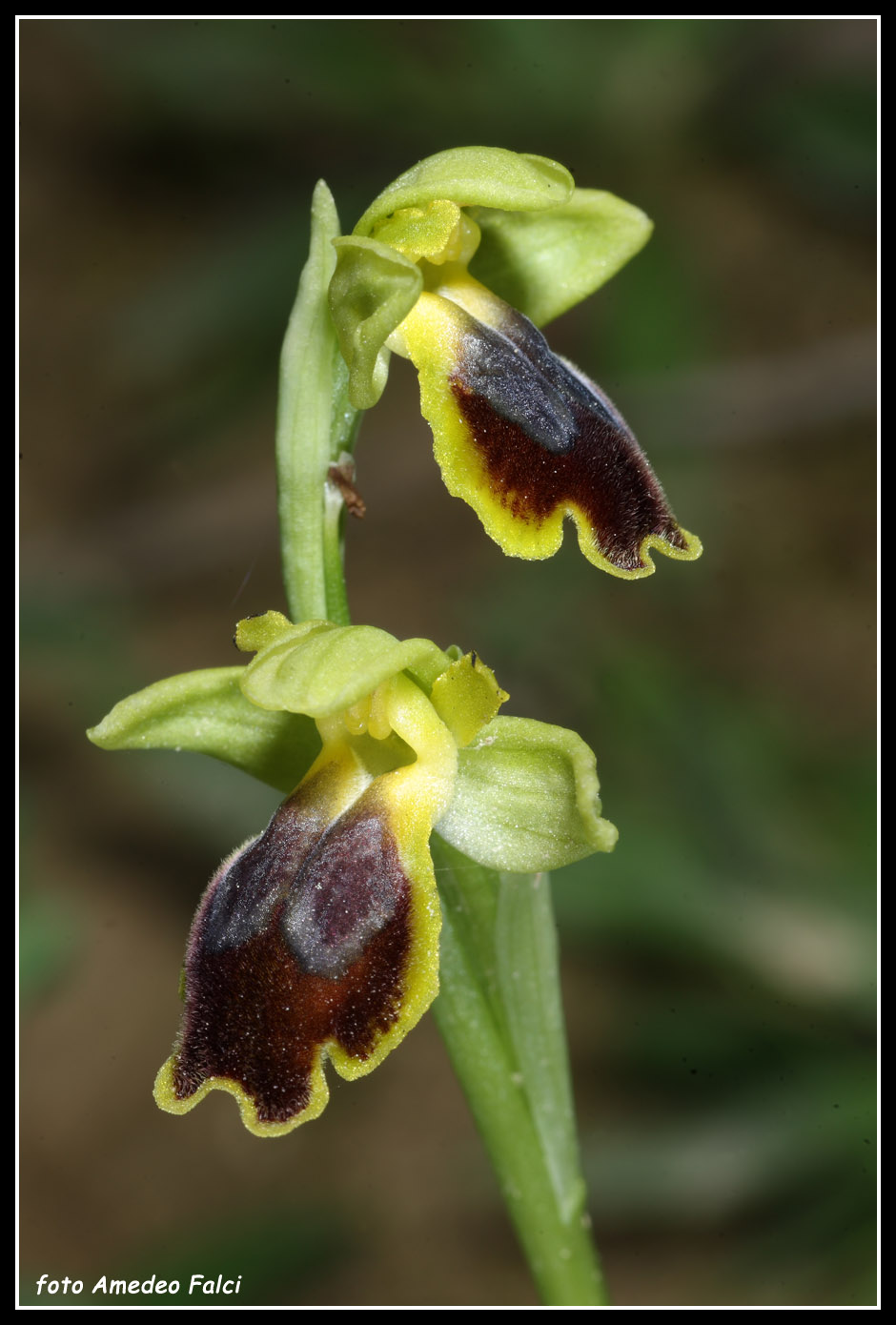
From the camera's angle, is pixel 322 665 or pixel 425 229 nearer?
pixel 322 665

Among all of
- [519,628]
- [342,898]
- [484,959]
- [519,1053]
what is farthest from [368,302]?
[519,628]

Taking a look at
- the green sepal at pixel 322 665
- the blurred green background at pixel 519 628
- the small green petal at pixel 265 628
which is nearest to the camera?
the green sepal at pixel 322 665

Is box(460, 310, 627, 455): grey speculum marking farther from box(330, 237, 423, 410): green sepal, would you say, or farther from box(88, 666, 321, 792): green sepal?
box(88, 666, 321, 792): green sepal

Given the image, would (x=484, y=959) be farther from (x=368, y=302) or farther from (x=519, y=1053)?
(x=368, y=302)

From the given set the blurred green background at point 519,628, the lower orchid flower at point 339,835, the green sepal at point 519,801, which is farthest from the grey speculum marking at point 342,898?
A: the blurred green background at point 519,628

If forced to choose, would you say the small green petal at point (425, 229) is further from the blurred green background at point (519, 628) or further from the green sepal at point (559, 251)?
the blurred green background at point (519, 628)
